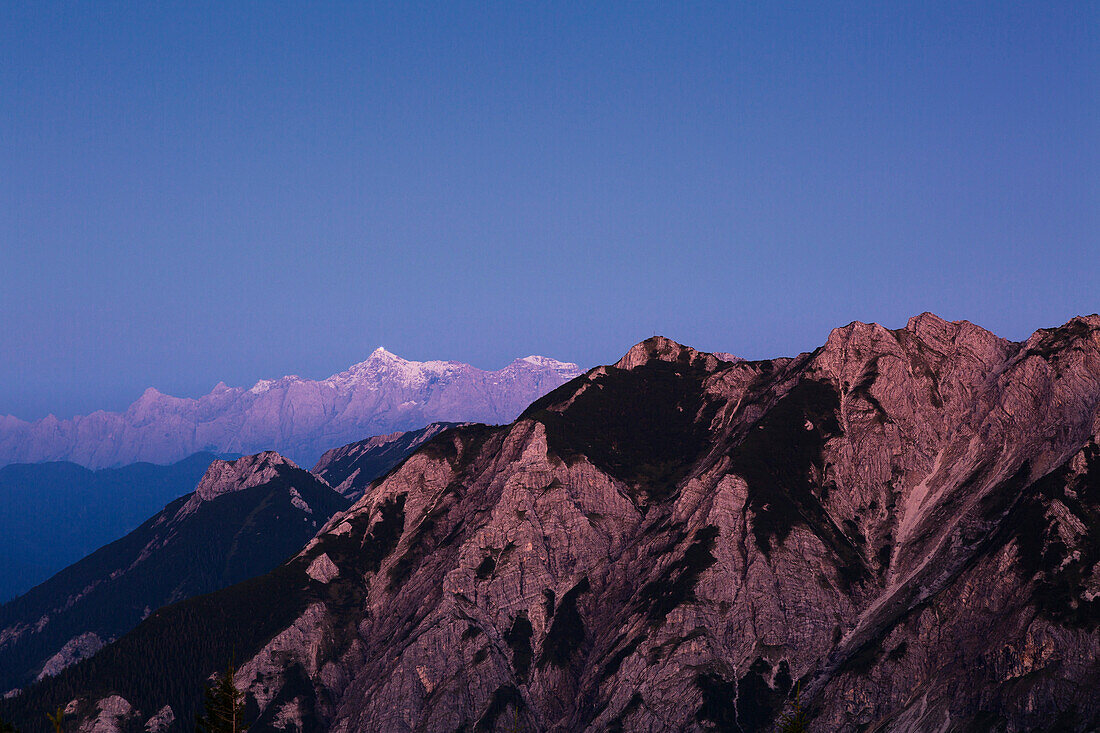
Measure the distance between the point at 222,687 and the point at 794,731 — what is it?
154 feet

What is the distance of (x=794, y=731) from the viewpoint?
291 feet

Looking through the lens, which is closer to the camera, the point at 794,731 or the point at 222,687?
the point at 222,687

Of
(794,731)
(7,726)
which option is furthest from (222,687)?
(794,731)

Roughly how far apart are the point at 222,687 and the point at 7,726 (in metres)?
15.7

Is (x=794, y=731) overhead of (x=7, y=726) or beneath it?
Result: beneath

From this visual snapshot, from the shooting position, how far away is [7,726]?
7688 cm

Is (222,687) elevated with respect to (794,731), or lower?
elevated

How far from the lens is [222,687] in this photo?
7794 centimetres

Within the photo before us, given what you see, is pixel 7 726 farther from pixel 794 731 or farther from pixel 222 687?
pixel 794 731

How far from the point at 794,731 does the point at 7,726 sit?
61.9 meters

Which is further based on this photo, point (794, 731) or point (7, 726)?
point (794, 731)
